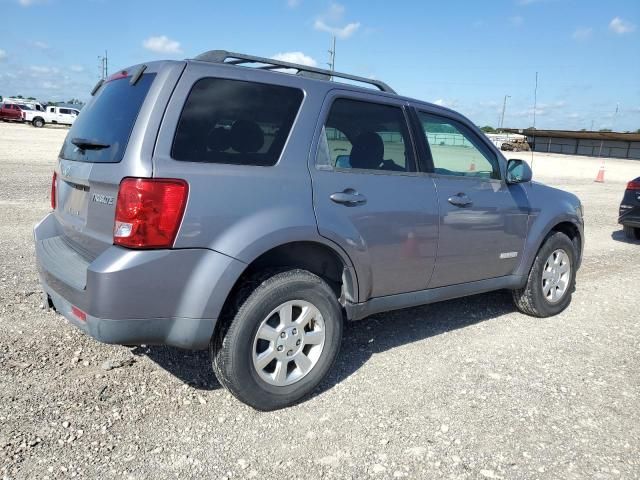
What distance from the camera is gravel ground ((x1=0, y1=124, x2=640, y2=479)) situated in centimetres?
271

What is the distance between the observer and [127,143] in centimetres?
276

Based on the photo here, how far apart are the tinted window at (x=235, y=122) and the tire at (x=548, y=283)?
2838mm

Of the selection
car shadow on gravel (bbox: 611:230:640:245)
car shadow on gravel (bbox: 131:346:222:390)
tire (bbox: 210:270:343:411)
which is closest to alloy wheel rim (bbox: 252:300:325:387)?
tire (bbox: 210:270:343:411)

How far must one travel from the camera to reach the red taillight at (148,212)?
263cm

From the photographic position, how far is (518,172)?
4.40 meters

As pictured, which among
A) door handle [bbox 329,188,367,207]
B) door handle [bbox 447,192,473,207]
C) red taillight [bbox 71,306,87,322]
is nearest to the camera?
red taillight [bbox 71,306,87,322]

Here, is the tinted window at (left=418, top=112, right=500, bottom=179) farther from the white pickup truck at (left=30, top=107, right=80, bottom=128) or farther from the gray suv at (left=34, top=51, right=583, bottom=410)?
the white pickup truck at (left=30, top=107, right=80, bottom=128)

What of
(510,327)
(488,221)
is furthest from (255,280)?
(510,327)

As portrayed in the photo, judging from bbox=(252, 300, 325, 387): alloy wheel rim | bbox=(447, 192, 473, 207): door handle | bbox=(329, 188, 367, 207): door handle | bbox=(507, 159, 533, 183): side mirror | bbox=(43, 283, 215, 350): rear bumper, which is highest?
bbox=(507, 159, 533, 183): side mirror

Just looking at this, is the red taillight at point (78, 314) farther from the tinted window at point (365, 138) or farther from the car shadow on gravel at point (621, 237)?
the car shadow on gravel at point (621, 237)

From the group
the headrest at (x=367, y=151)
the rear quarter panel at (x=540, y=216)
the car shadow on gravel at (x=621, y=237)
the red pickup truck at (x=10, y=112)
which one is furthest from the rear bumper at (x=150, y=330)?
the red pickup truck at (x=10, y=112)

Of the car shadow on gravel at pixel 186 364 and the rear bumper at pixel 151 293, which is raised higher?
the rear bumper at pixel 151 293

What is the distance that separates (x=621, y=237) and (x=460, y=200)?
7.33 m

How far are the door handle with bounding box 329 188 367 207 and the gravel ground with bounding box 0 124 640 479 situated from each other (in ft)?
Result: 3.99
